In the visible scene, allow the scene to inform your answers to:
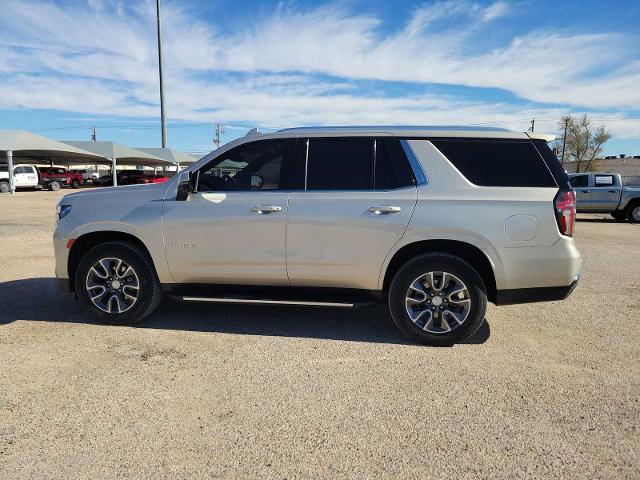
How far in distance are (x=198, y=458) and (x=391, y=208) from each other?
2475mm

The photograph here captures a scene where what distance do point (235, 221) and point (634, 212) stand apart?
1704 cm

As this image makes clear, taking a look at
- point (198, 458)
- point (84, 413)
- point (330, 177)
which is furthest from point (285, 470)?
point (330, 177)

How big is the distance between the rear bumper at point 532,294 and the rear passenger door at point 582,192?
47.7 ft

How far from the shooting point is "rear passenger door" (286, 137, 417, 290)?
420 centimetres

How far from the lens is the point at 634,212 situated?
1681 cm

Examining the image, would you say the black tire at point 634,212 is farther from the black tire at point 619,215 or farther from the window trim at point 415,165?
the window trim at point 415,165

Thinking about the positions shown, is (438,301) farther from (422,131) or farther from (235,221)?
(235,221)

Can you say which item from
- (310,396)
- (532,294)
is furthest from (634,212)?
(310,396)

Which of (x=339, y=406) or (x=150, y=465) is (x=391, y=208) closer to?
(x=339, y=406)

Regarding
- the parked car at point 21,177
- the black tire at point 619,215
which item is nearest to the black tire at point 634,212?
the black tire at point 619,215

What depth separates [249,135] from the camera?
4.64 m

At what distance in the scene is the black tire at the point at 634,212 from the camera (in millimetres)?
16766

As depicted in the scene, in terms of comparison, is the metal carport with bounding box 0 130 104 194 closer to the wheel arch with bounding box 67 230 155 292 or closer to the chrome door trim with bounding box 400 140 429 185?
the wheel arch with bounding box 67 230 155 292

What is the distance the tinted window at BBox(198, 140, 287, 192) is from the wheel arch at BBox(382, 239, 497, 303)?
1358 mm
